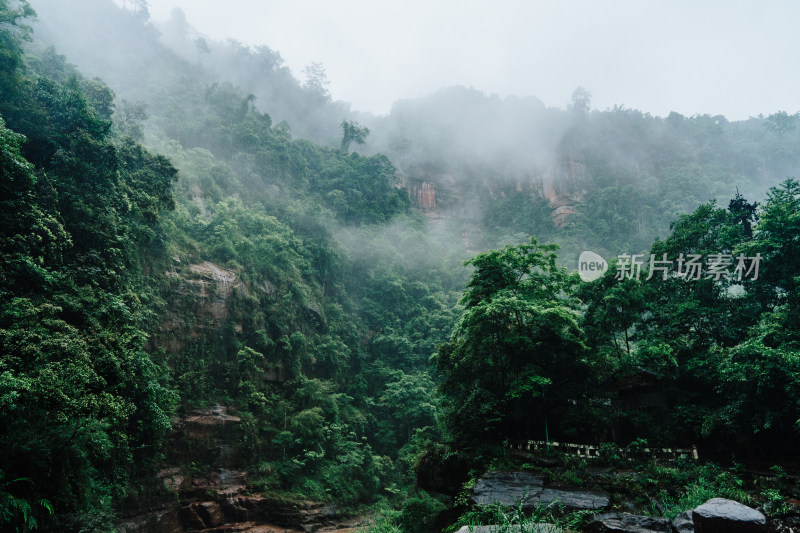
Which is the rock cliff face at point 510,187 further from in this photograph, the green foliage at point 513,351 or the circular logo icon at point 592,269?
the green foliage at point 513,351

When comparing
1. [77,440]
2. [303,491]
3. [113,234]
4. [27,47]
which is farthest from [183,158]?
[77,440]

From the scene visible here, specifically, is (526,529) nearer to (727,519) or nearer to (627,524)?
(727,519)

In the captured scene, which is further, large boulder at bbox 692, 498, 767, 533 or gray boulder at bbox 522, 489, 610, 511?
gray boulder at bbox 522, 489, 610, 511

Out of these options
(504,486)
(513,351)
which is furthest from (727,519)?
(513,351)

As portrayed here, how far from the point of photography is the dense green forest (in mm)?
10375

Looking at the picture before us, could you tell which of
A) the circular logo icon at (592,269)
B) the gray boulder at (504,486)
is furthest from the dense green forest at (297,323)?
the gray boulder at (504,486)

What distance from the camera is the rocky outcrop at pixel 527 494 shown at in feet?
30.2

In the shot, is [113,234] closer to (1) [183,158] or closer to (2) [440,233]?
(1) [183,158]

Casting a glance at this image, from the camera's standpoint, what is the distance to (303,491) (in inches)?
742

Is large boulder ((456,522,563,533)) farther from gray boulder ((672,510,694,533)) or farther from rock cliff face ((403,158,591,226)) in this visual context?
rock cliff face ((403,158,591,226))

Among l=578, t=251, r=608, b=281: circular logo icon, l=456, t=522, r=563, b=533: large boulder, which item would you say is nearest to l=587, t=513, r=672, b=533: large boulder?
l=456, t=522, r=563, b=533: large boulder

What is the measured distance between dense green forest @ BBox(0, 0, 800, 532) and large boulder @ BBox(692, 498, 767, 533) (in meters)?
4.73

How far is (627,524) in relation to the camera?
7.77 metres

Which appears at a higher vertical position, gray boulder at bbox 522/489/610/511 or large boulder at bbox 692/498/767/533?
large boulder at bbox 692/498/767/533
